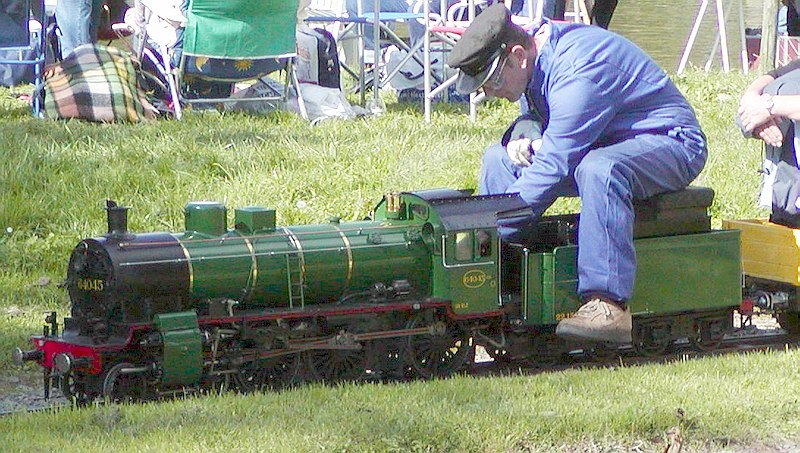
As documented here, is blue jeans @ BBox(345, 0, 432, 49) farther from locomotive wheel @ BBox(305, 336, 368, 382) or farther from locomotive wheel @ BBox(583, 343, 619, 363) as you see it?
locomotive wheel @ BBox(305, 336, 368, 382)

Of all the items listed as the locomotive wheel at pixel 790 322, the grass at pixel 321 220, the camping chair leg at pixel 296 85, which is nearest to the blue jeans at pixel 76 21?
the grass at pixel 321 220

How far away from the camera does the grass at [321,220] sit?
15.3 ft

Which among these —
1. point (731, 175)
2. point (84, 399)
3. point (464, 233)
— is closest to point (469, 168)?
point (731, 175)

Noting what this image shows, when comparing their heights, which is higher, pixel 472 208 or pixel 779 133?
pixel 779 133

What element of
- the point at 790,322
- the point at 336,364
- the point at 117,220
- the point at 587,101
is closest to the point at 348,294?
the point at 336,364

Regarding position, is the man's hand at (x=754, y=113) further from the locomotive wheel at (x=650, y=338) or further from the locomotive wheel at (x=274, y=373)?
the locomotive wheel at (x=274, y=373)

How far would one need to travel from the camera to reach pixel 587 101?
6.06 m

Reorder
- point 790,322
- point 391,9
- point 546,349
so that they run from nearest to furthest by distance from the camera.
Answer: point 546,349
point 790,322
point 391,9

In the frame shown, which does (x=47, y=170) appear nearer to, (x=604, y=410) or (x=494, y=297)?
(x=494, y=297)

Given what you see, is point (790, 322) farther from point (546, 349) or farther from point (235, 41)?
point (235, 41)

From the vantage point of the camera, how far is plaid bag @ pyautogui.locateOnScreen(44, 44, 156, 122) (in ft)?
33.5

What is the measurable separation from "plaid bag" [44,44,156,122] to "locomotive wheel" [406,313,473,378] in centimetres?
480

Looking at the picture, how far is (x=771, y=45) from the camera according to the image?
433 inches

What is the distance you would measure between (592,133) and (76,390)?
2625 millimetres
